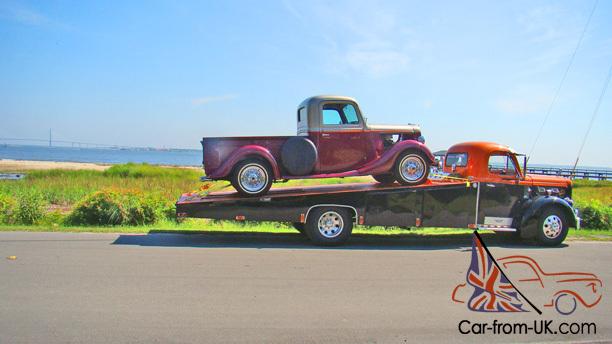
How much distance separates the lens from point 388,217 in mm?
9445

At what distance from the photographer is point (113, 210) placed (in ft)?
36.8

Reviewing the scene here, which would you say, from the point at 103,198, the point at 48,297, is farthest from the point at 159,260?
the point at 103,198

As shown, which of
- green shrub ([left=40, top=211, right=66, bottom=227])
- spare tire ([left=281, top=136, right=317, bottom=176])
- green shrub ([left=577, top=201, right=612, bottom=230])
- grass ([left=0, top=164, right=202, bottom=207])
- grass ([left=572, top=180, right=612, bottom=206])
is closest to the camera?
spare tire ([left=281, top=136, right=317, bottom=176])

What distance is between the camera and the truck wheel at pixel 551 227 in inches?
387

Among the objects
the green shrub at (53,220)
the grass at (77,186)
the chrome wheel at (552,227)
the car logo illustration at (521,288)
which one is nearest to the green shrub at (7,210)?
the green shrub at (53,220)

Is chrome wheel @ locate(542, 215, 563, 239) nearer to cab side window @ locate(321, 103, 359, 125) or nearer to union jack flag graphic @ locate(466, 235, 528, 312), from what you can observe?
union jack flag graphic @ locate(466, 235, 528, 312)

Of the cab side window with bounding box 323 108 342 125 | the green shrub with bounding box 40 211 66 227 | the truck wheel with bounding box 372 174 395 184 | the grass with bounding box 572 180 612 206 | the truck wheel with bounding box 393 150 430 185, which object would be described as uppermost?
the cab side window with bounding box 323 108 342 125

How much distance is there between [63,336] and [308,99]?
6.82m

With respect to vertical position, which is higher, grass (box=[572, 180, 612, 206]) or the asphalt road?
the asphalt road

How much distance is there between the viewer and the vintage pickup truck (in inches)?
362

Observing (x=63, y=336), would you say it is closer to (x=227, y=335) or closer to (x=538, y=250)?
(x=227, y=335)

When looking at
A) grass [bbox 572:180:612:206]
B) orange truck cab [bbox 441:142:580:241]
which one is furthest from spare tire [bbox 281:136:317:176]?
grass [bbox 572:180:612:206]

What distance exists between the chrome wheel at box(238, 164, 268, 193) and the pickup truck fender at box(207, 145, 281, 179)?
19cm

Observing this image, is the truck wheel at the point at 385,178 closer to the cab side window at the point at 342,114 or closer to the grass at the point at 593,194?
the cab side window at the point at 342,114
